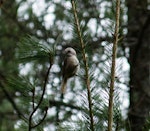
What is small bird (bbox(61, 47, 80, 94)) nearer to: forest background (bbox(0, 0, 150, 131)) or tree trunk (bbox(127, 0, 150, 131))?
forest background (bbox(0, 0, 150, 131))

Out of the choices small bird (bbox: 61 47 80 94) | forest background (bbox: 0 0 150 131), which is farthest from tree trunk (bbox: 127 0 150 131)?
small bird (bbox: 61 47 80 94)

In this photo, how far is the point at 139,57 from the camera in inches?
141

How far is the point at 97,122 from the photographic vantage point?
115 centimetres

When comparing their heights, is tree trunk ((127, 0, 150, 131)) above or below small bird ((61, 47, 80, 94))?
above

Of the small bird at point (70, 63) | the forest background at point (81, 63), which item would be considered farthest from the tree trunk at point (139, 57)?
the small bird at point (70, 63)

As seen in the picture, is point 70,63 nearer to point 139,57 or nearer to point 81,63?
point 81,63

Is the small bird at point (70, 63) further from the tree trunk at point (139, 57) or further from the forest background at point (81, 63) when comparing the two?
the tree trunk at point (139, 57)

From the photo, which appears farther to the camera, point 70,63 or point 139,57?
point 139,57

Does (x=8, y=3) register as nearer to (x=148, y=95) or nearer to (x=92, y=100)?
(x=148, y=95)

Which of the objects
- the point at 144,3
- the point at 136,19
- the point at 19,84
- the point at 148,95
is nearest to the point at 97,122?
the point at 19,84

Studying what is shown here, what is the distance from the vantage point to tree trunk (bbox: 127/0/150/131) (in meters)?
3.24

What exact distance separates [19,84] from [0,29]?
112 inches

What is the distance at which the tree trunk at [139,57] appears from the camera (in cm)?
324

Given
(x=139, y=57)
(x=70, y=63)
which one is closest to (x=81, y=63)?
(x=70, y=63)
